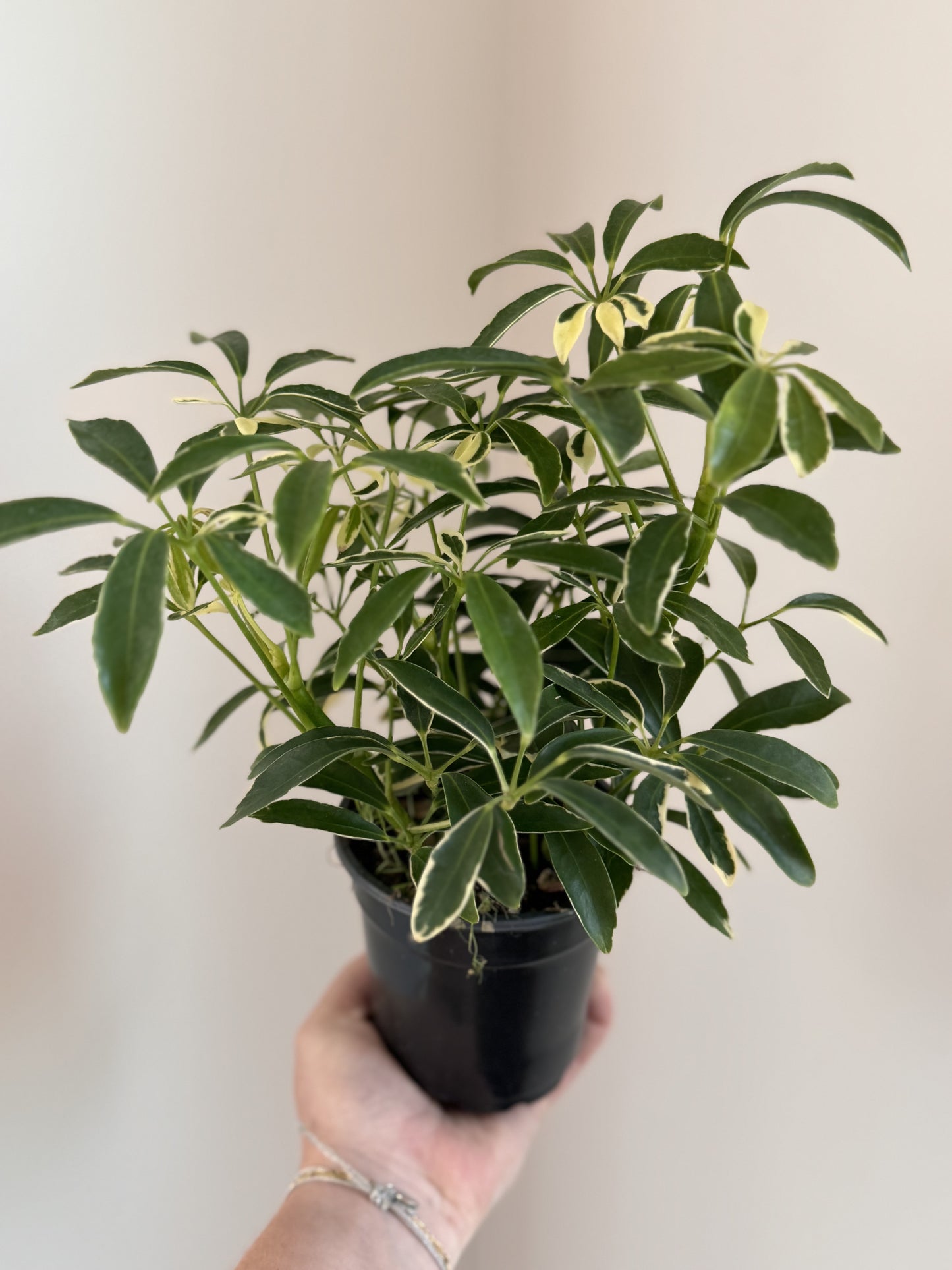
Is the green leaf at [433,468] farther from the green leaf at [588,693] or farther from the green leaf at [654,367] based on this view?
the green leaf at [588,693]

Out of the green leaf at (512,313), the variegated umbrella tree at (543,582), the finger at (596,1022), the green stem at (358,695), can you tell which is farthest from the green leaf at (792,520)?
the finger at (596,1022)

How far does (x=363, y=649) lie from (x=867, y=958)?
82cm

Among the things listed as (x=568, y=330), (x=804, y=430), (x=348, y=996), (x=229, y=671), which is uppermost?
(x=568, y=330)

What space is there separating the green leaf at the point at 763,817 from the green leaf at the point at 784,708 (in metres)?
0.14

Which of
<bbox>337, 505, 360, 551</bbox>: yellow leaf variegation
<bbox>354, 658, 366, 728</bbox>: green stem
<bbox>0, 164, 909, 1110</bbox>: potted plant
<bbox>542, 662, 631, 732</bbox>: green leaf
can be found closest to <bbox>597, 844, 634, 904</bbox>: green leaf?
<bbox>0, 164, 909, 1110</bbox>: potted plant

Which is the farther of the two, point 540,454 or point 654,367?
point 540,454

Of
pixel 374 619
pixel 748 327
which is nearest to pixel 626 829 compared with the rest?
pixel 374 619

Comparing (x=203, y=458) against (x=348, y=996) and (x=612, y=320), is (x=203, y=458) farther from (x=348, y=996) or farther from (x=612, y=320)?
(x=348, y=996)

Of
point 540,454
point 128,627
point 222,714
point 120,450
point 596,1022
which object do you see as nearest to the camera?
point 128,627

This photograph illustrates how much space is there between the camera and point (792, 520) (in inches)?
18.3

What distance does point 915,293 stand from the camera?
0.86 meters

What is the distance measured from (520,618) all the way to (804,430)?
174mm

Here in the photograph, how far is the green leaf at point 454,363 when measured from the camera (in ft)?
1.65

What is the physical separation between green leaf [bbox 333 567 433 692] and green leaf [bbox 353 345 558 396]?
0.11m
